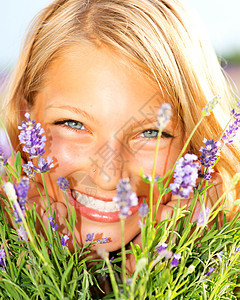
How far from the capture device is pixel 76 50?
82 centimetres

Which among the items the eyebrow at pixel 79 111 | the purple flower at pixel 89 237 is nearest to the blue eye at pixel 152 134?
the eyebrow at pixel 79 111

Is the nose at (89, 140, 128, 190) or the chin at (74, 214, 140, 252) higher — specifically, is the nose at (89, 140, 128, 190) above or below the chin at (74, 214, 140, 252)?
above

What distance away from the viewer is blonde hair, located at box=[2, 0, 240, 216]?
0.81 metres

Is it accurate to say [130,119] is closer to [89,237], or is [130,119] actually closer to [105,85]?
[105,85]

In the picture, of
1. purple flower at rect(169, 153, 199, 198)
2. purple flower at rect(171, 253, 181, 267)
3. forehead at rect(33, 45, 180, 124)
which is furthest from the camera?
forehead at rect(33, 45, 180, 124)

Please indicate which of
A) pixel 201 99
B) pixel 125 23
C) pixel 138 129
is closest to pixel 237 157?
pixel 201 99

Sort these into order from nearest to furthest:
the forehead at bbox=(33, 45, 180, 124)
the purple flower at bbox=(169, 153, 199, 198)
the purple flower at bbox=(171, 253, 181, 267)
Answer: the purple flower at bbox=(169, 153, 199, 198), the purple flower at bbox=(171, 253, 181, 267), the forehead at bbox=(33, 45, 180, 124)

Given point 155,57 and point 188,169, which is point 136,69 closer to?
point 155,57

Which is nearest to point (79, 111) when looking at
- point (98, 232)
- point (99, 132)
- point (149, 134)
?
point (99, 132)

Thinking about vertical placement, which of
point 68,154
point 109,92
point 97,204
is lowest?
point 97,204

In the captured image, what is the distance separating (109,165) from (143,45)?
0.26 metres

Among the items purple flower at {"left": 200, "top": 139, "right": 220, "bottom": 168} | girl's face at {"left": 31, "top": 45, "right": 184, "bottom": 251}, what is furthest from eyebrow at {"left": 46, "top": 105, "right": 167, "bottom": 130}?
purple flower at {"left": 200, "top": 139, "right": 220, "bottom": 168}

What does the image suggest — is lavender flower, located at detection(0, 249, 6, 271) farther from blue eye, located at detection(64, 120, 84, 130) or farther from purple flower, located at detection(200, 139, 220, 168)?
purple flower, located at detection(200, 139, 220, 168)

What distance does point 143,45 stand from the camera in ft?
2.64
